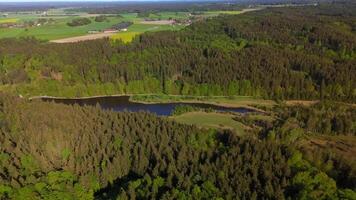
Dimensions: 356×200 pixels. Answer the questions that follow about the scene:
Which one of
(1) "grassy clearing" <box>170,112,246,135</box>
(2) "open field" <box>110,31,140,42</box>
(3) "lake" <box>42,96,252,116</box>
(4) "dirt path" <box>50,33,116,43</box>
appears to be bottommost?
(3) "lake" <box>42,96,252,116</box>

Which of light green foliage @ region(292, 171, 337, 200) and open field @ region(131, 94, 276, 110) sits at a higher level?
light green foliage @ region(292, 171, 337, 200)

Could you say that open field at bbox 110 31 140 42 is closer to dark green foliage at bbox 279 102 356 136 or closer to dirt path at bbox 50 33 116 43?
dirt path at bbox 50 33 116 43

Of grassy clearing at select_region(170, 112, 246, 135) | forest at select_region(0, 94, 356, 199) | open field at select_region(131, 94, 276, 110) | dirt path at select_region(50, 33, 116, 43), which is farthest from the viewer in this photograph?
dirt path at select_region(50, 33, 116, 43)

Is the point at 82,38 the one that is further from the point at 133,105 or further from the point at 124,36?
the point at 133,105

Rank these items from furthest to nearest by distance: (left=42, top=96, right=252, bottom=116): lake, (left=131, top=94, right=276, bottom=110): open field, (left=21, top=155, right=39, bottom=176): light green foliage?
(left=131, top=94, right=276, bottom=110): open field
(left=42, top=96, right=252, bottom=116): lake
(left=21, top=155, right=39, bottom=176): light green foliage

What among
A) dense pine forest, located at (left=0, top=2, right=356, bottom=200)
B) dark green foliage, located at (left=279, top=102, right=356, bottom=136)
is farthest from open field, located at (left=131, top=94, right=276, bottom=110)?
dark green foliage, located at (left=279, top=102, right=356, bottom=136)

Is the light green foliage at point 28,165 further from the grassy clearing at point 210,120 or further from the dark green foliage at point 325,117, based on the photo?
the dark green foliage at point 325,117

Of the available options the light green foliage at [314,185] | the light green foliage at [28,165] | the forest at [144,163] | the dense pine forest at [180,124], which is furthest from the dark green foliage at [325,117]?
the light green foliage at [28,165]

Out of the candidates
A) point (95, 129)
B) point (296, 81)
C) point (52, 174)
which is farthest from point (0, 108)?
point (296, 81)
